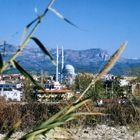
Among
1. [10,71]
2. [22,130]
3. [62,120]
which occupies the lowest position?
[22,130]

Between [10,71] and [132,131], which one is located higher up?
[10,71]

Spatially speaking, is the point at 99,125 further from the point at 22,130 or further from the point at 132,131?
the point at 132,131

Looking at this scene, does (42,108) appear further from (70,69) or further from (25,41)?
(70,69)

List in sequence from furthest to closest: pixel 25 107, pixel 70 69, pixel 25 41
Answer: pixel 70 69 → pixel 25 107 → pixel 25 41

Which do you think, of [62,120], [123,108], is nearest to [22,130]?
[123,108]

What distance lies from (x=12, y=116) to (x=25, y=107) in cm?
166

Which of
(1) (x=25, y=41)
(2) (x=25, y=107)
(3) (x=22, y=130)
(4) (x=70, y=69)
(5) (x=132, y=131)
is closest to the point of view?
(1) (x=25, y=41)

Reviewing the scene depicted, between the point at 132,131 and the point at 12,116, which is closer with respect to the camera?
the point at 132,131

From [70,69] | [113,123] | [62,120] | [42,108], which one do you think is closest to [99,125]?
[113,123]

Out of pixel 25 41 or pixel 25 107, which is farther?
pixel 25 107

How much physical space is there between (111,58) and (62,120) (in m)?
0.27

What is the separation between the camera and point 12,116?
15438 millimetres

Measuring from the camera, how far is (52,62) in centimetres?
170

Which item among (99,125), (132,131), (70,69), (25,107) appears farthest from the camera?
(70,69)
